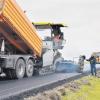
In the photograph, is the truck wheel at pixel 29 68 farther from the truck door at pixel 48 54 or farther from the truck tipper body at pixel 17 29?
the truck door at pixel 48 54

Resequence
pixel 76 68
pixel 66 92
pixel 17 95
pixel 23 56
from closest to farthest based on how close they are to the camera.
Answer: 1. pixel 17 95
2. pixel 66 92
3. pixel 23 56
4. pixel 76 68

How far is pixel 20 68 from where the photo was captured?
2459cm

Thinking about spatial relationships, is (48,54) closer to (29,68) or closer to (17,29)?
(29,68)

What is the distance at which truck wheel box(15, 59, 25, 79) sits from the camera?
24.2 m

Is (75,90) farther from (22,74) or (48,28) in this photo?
(48,28)

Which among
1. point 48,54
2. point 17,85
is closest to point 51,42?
point 48,54

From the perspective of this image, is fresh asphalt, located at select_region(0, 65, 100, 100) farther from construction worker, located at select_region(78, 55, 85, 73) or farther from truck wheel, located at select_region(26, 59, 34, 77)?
construction worker, located at select_region(78, 55, 85, 73)

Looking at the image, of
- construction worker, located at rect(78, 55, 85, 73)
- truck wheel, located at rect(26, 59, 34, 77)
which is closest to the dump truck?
truck wheel, located at rect(26, 59, 34, 77)

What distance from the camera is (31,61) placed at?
86.4 ft

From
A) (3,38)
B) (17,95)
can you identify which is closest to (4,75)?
(3,38)

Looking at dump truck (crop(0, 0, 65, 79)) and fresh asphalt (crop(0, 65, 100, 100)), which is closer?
fresh asphalt (crop(0, 65, 100, 100))

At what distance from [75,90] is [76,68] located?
39.8 feet

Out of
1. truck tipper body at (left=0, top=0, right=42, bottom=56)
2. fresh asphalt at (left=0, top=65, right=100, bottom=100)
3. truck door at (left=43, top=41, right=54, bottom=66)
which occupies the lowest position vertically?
fresh asphalt at (left=0, top=65, right=100, bottom=100)

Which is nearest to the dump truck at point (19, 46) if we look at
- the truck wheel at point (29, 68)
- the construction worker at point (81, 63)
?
the truck wheel at point (29, 68)
